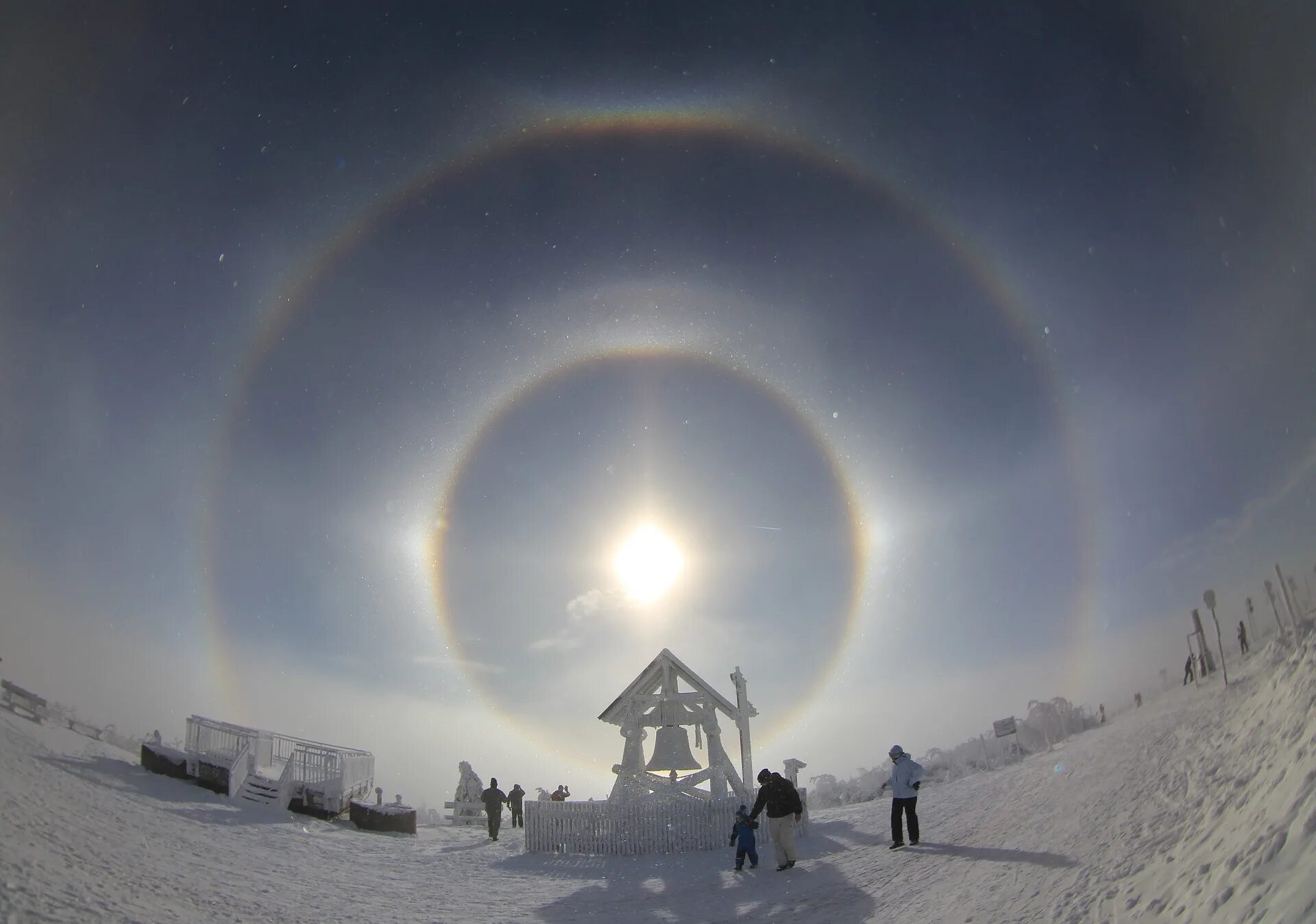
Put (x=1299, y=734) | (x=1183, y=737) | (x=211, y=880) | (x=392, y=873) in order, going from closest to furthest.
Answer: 1. (x=1299, y=734)
2. (x=211, y=880)
3. (x=1183, y=737)
4. (x=392, y=873)

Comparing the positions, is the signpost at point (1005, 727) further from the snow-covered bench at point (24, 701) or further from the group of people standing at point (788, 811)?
the snow-covered bench at point (24, 701)

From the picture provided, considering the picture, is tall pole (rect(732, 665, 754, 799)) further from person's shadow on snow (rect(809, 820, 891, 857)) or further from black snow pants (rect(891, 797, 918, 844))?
black snow pants (rect(891, 797, 918, 844))

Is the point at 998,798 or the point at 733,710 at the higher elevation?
the point at 733,710

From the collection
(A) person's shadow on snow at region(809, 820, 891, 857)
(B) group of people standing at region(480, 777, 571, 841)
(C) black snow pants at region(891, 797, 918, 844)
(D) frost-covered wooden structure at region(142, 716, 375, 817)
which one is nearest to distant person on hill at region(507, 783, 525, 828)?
(B) group of people standing at region(480, 777, 571, 841)

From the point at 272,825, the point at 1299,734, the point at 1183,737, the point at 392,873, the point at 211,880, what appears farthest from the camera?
the point at 272,825

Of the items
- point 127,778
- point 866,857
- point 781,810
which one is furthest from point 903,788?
point 127,778

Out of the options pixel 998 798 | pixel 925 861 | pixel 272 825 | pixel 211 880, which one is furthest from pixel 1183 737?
pixel 272 825

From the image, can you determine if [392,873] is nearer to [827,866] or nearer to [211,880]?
[211,880]
